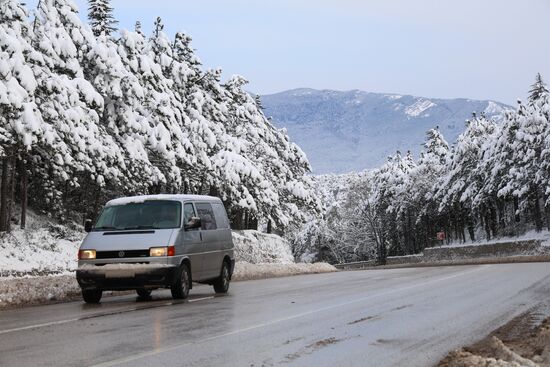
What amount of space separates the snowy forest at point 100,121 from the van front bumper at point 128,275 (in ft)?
23.1

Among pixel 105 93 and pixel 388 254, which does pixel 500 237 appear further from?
pixel 105 93

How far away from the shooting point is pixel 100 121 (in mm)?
30141

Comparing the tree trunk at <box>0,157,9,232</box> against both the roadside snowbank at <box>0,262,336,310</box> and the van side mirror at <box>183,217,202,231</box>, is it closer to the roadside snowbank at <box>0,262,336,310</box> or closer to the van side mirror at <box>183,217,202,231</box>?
the roadside snowbank at <box>0,262,336,310</box>

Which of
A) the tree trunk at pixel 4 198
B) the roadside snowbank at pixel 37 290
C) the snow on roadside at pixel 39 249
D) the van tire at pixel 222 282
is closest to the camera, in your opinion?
the roadside snowbank at pixel 37 290

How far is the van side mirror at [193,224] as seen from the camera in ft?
50.4

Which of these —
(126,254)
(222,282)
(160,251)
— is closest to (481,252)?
(222,282)

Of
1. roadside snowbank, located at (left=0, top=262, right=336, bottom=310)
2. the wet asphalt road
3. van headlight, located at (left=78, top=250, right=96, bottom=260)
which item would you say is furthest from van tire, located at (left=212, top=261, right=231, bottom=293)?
van headlight, located at (left=78, top=250, right=96, bottom=260)

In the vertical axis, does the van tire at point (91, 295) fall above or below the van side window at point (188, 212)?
Result: below

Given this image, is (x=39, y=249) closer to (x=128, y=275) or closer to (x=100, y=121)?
(x=100, y=121)

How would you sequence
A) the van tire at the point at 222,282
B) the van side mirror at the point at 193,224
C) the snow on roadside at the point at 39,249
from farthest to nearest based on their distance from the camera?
the snow on roadside at the point at 39,249
the van tire at the point at 222,282
the van side mirror at the point at 193,224

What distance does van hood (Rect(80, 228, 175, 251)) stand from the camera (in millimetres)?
14562

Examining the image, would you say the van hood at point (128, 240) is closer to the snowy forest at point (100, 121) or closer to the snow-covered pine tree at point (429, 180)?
the snowy forest at point (100, 121)

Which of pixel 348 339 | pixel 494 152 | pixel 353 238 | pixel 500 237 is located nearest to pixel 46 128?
pixel 348 339

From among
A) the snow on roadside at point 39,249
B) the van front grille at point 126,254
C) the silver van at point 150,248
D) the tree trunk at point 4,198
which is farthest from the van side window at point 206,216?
the tree trunk at point 4,198
